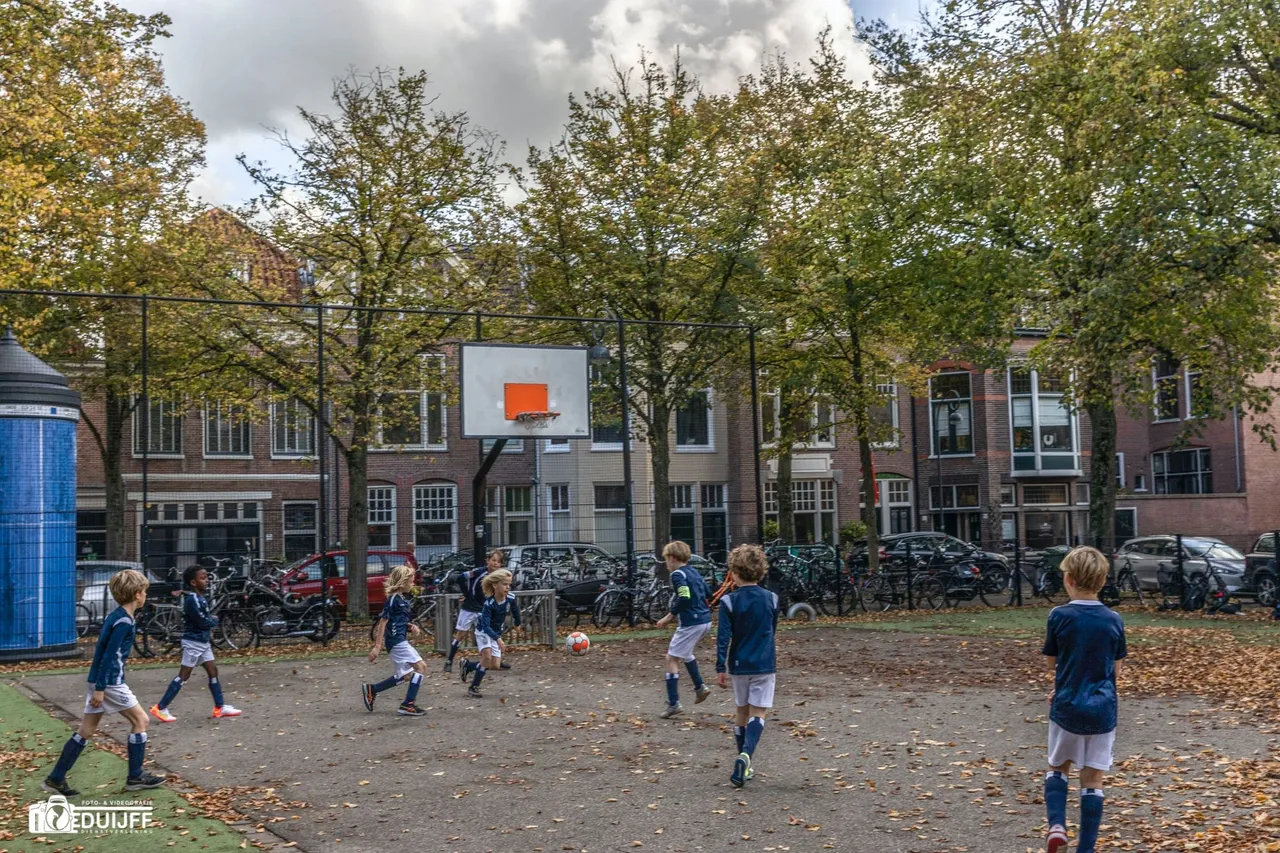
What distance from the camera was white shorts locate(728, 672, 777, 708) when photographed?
8930mm

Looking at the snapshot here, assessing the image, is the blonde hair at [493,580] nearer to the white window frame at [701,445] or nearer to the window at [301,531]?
the window at [301,531]

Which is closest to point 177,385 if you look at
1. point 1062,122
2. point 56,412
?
point 56,412

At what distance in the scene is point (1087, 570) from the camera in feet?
22.1

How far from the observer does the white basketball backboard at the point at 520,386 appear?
22.3 meters

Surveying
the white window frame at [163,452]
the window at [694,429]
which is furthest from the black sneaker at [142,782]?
the window at [694,429]

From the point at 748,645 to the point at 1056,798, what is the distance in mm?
2653

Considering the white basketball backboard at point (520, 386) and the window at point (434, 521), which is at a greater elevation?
the white basketball backboard at point (520, 386)

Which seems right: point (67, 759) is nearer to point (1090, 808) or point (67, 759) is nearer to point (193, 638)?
point (193, 638)

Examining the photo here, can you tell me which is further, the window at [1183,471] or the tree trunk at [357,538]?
the window at [1183,471]

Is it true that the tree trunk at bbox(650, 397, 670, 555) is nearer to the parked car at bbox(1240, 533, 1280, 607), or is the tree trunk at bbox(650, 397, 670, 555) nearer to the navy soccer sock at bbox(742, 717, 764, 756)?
the parked car at bbox(1240, 533, 1280, 607)

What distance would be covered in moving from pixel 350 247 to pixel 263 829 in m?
18.2

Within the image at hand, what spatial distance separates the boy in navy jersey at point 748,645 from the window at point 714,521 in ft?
60.3

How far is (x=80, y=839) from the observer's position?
305 inches

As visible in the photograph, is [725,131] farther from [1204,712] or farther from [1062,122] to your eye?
[1204,712]
